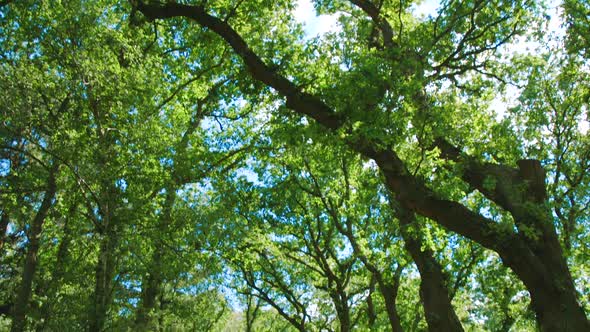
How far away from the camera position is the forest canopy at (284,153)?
853 cm

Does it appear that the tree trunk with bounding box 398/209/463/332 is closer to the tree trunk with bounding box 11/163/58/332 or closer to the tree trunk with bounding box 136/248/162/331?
the tree trunk with bounding box 136/248/162/331

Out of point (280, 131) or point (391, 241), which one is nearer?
point (280, 131)

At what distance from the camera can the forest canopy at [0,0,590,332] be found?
28.0 ft

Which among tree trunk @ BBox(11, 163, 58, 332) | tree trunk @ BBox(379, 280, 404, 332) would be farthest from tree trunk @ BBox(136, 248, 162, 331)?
tree trunk @ BBox(379, 280, 404, 332)

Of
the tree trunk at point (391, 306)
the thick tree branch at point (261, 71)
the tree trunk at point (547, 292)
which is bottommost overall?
the tree trunk at point (547, 292)

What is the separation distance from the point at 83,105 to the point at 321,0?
24.6ft

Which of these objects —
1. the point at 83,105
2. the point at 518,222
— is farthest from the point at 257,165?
the point at 518,222

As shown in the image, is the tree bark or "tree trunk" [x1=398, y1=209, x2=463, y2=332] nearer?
the tree bark

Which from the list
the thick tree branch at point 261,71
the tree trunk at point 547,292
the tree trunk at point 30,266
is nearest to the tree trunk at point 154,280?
the tree trunk at point 30,266

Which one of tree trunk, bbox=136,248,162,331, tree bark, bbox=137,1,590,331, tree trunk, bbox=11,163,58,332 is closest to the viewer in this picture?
tree bark, bbox=137,1,590,331

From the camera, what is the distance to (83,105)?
11.2 m

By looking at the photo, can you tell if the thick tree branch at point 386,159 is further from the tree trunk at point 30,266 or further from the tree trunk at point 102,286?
the tree trunk at point 30,266

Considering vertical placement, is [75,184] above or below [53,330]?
above

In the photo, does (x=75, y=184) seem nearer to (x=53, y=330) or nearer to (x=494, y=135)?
(x=53, y=330)
